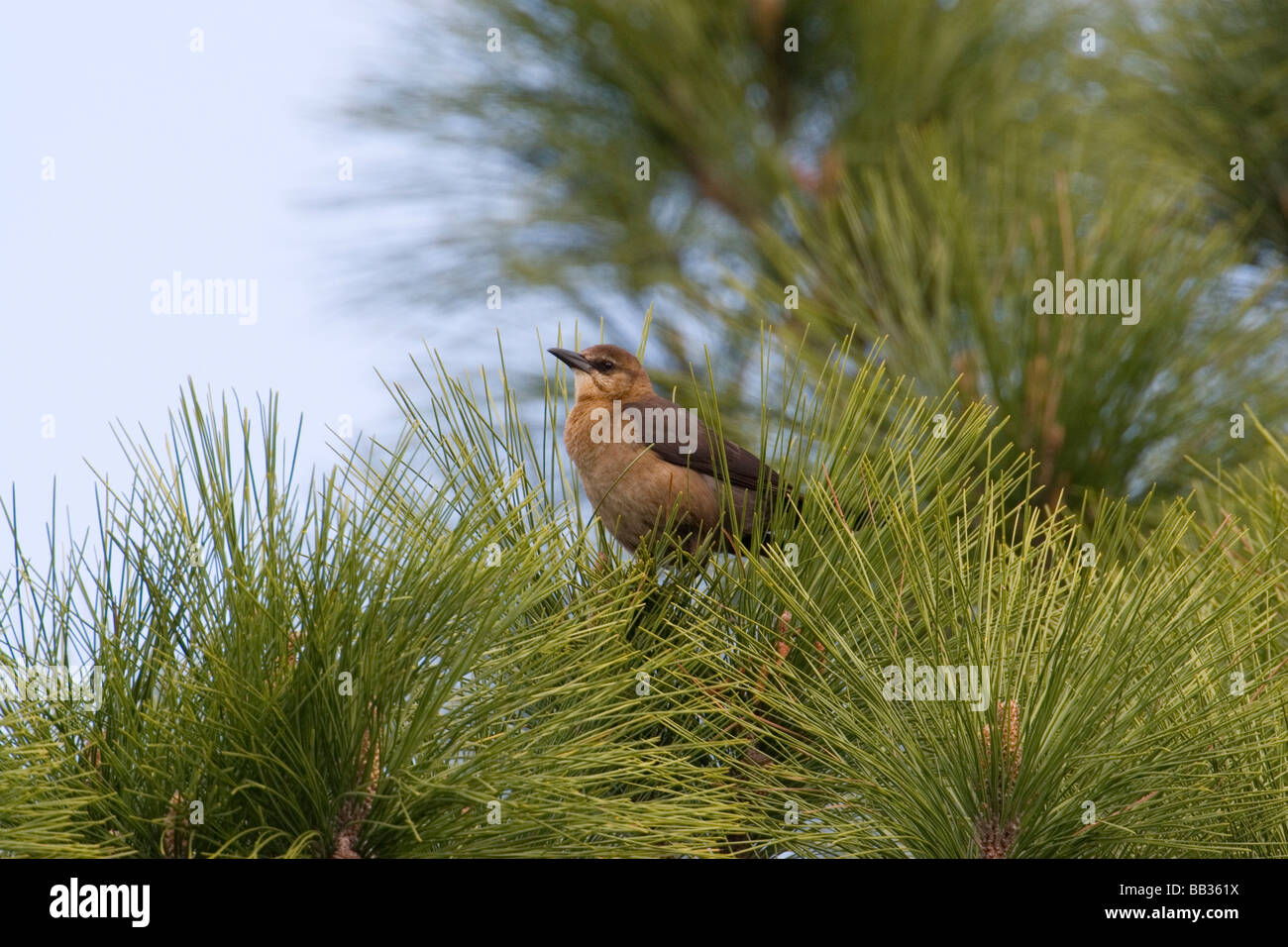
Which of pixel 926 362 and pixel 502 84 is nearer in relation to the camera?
pixel 926 362

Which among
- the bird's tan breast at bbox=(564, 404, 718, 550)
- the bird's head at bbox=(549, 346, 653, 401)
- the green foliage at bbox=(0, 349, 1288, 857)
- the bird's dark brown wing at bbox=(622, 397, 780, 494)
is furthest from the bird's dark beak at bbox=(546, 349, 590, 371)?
the green foliage at bbox=(0, 349, 1288, 857)

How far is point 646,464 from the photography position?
10.8 ft

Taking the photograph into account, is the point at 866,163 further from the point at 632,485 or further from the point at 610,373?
the point at 632,485

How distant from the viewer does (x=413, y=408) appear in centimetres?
243

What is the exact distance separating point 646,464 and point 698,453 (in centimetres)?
15

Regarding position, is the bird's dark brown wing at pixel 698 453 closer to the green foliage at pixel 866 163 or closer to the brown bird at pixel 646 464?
the brown bird at pixel 646 464

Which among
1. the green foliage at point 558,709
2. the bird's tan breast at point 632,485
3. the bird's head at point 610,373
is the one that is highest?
the bird's head at point 610,373

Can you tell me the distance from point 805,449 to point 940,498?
11.1 inches

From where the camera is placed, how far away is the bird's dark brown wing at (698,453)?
288 centimetres

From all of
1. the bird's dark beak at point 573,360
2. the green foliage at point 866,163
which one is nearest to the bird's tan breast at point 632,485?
the bird's dark beak at point 573,360
